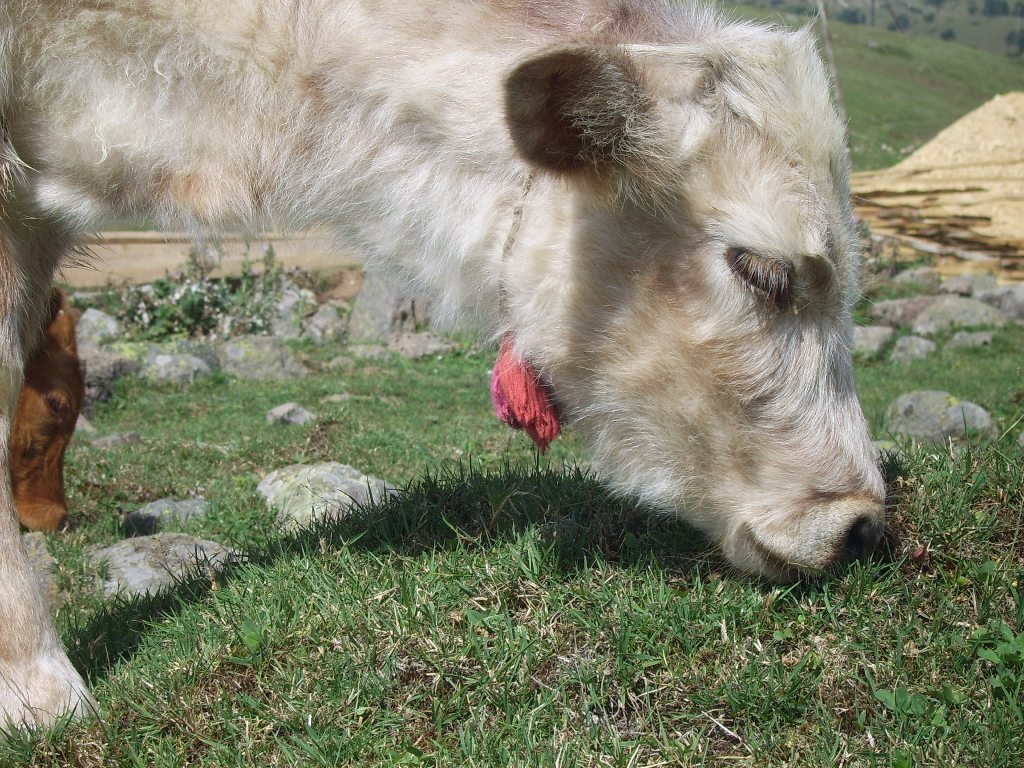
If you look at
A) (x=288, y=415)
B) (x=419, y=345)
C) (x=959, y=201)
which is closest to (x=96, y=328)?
(x=419, y=345)

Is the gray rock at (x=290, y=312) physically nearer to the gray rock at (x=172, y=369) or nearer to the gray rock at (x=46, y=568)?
the gray rock at (x=172, y=369)

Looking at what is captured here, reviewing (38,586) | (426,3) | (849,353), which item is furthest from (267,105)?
(849,353)

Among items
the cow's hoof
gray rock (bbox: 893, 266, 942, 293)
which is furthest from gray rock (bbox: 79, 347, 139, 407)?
gray rock (bbox: 893, 266, 942, 293)

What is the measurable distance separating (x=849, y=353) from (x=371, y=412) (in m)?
6.57

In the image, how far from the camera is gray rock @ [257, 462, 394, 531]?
4734mm

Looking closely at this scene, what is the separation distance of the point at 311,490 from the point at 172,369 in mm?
6771

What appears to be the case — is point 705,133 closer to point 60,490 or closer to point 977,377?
point 60,490

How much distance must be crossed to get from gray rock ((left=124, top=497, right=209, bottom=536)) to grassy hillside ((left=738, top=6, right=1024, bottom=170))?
3027 cm

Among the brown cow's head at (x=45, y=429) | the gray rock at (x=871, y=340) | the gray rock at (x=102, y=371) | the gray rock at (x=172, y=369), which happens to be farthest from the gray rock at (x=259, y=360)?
the gray rock at (x=871, y=340)

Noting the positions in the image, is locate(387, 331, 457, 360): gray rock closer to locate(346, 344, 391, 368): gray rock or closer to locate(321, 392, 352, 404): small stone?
locate(346, 344, 391, 368): gray rock

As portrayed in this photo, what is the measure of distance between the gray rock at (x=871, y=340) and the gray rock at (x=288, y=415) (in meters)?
6.63

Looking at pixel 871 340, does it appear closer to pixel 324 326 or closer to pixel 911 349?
pixel 911 349

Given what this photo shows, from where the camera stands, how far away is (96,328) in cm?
1219

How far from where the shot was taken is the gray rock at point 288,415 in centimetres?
887
